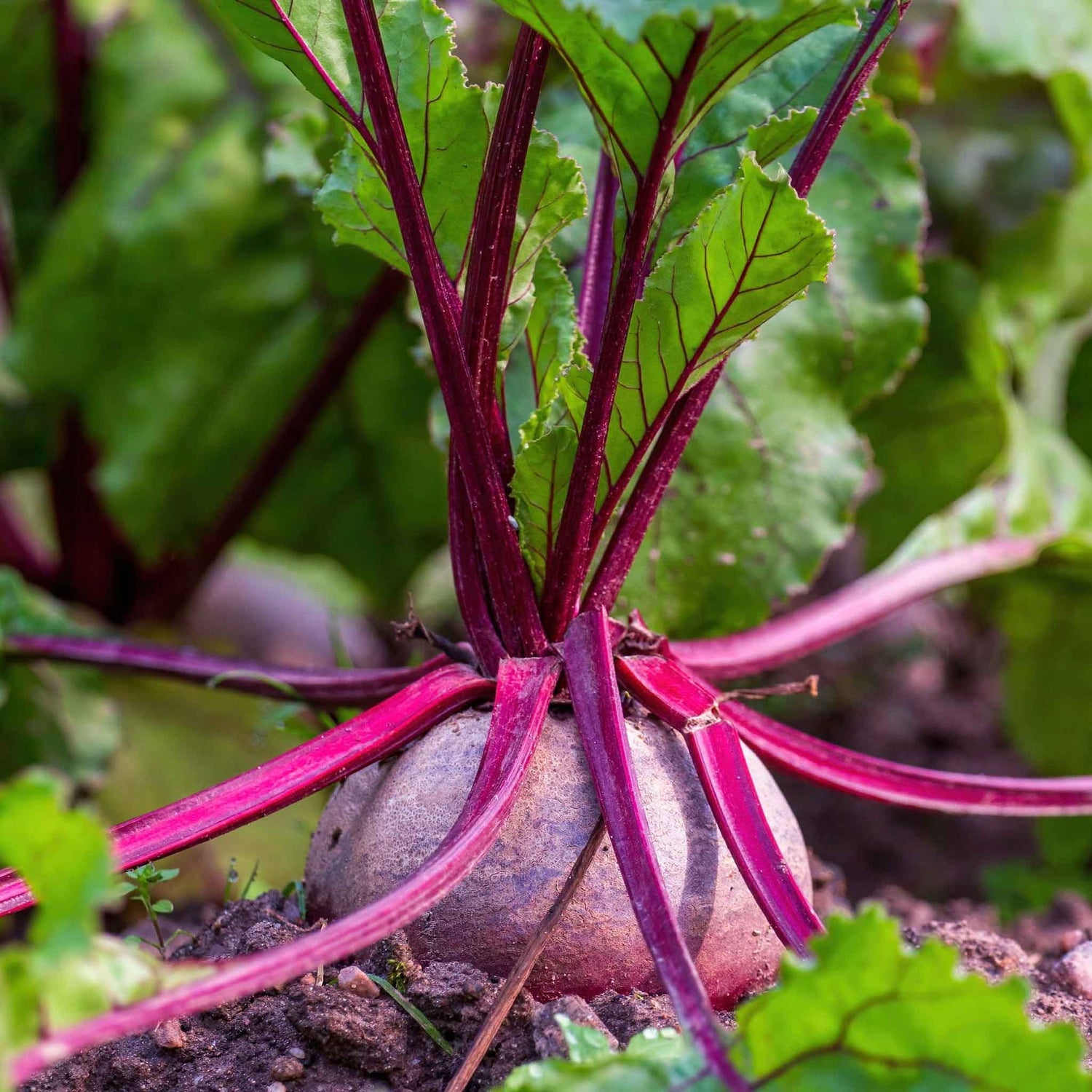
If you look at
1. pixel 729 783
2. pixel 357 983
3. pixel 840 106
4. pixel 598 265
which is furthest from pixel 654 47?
pixel 357 983

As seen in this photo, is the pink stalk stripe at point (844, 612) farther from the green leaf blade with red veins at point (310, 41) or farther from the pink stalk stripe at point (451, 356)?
the green leaf blade with red veins at point (310, 41)

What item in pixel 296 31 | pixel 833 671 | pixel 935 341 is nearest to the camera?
pixel 296 31

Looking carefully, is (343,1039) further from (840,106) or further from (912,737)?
(912,737)

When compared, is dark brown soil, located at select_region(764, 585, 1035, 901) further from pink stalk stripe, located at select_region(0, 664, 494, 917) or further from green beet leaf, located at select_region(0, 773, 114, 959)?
green beet leaf, located at select_region(0, 773, 114, 959)

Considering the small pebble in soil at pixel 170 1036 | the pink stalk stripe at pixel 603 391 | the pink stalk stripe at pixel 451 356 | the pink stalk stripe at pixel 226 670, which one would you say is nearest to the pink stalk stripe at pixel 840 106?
the pink stalk stripe at pixel 603 391

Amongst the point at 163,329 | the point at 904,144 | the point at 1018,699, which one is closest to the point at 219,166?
the point at 163,329

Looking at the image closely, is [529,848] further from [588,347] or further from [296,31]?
[296,31]
